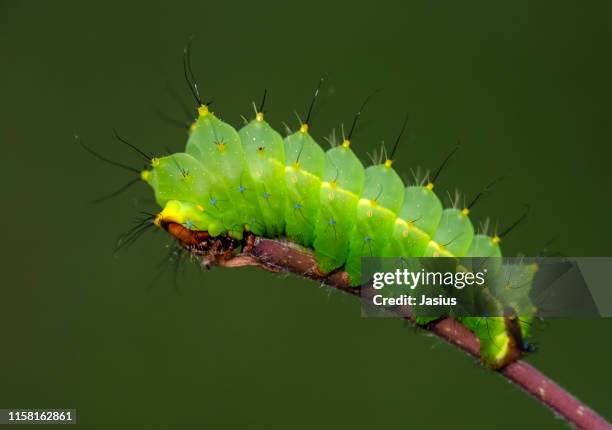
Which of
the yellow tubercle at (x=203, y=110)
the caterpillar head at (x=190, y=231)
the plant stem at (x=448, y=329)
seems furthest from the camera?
the yellow tubercle at (x=203, y=110)

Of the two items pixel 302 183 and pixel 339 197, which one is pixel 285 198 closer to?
pixel 302 183

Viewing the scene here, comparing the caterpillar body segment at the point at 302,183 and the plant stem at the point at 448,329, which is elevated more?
the caterpillar body segment at the point at 302,183

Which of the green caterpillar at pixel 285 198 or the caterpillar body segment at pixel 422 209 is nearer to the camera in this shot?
the green caterpillar at pixel 285 198

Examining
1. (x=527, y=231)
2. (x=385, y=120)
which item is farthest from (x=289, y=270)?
(x=385, y=120)

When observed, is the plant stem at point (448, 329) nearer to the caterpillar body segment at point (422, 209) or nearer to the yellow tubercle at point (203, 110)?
the caterpillar body segment at point (422, 209)

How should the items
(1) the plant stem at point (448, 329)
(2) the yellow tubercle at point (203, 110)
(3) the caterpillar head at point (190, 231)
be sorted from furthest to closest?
(2) the yellow tubercle at point (203, 110)
(3) the caterpillar head at point (190, 231)
(1) the plant stem at point (448, 329)

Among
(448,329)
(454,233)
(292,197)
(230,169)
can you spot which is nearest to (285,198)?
(292,197)

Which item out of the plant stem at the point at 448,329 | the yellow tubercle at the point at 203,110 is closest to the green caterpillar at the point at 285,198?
the yellow tubercle at the point at 203,110

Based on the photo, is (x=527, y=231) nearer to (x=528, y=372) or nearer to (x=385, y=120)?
(x=385, y=120)

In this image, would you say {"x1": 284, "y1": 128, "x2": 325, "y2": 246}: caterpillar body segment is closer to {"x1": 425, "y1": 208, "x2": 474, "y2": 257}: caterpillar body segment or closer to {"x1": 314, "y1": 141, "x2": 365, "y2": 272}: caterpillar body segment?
{"x1": 314, "y1": 141, "x2": 365, "y2": 272}: caterpillar body segment
